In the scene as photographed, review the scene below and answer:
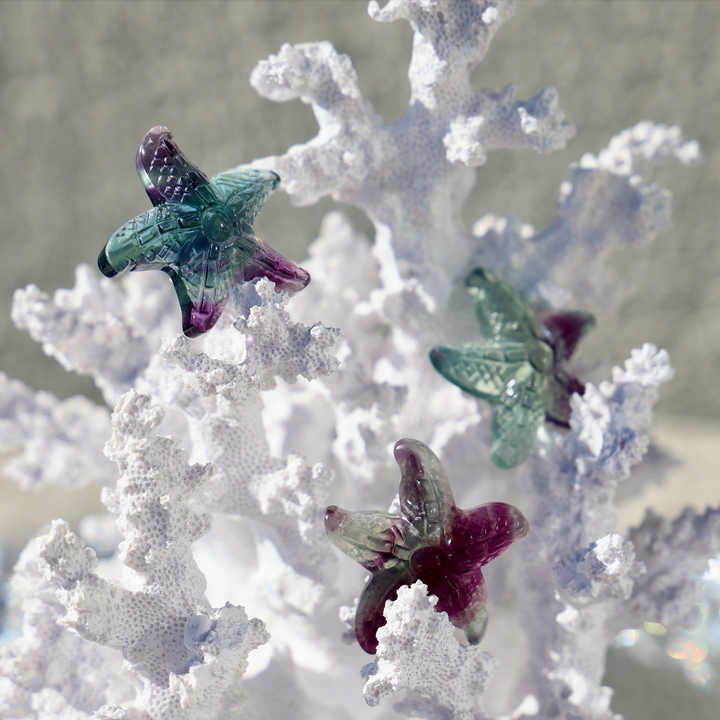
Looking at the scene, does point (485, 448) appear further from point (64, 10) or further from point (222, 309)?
point (64, 10)

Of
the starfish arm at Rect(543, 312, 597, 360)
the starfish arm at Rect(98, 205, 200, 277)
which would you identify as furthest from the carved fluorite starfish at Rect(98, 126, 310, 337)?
the starfish arm at Rect(543, 312, 597, 360)

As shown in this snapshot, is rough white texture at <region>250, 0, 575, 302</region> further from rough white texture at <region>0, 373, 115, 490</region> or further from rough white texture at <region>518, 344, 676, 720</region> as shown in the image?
rough white texture at <region>0, 373, 115, 490</region>

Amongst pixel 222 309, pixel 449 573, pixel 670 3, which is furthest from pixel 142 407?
pixel 670 3

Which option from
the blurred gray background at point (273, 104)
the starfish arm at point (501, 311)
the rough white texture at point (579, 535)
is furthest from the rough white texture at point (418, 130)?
the blurred gray background at point (273, 104)

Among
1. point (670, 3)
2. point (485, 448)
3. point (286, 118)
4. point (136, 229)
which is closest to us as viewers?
point (136, 229)

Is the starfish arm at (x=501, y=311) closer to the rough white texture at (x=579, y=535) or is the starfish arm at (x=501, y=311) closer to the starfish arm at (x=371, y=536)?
the rough white texture at (x=579, y=535)
